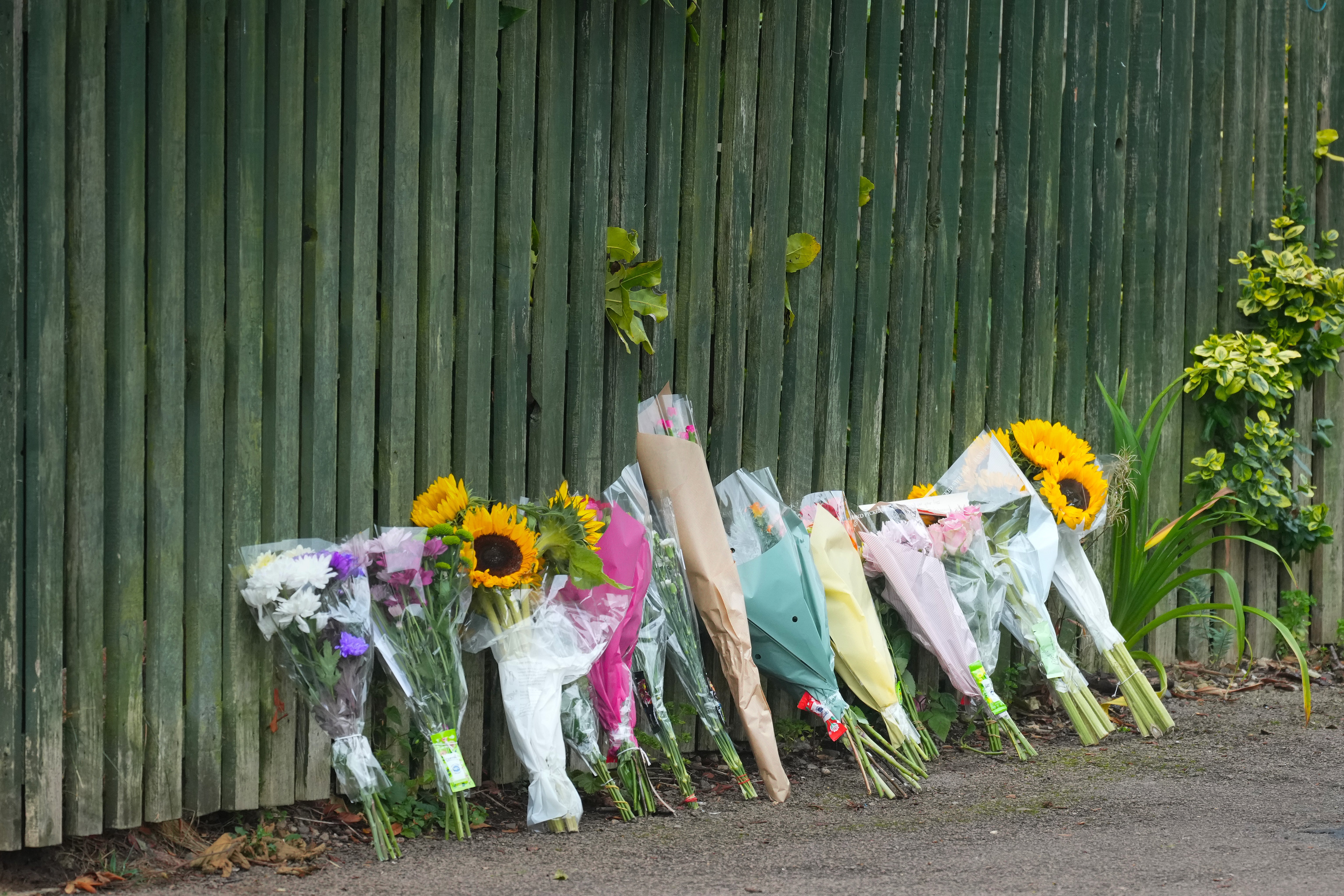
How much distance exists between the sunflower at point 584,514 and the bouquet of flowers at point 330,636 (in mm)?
577

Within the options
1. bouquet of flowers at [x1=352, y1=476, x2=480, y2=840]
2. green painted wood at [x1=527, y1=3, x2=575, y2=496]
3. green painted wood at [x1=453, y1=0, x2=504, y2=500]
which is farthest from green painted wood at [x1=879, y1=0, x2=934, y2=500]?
bouquet of flowers at [x1=352, y1=476, x2=480, y2=840]

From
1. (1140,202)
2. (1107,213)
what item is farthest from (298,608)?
(1140,202)

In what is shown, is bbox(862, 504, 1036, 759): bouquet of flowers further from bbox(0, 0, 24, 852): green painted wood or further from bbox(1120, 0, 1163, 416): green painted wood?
bbox(0, 0, 24, 852): green painted wood

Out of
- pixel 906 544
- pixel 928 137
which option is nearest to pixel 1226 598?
pixel 906 544

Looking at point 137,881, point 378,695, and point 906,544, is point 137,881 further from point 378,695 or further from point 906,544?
point 906,544

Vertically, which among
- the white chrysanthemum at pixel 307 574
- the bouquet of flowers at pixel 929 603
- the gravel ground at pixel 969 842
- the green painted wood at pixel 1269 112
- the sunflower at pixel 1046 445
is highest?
the green painted wood at pixel 1269 112

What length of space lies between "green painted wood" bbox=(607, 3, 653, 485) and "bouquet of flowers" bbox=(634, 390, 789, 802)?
0.08 m

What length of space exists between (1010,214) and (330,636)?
9.53ft

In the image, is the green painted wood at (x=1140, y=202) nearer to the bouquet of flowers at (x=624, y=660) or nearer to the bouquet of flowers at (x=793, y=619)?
the bouquet of flowers at (x=793, y=619)

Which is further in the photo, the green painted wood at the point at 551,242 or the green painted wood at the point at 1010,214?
the green painted wood at the point at 1010,214

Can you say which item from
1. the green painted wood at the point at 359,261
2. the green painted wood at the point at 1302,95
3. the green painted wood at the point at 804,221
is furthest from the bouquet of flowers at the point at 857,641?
the green painted wood at the point at 1302,95

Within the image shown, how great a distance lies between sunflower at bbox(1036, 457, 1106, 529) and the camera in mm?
4641

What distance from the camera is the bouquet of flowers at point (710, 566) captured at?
12.9 ft

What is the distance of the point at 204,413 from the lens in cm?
328
